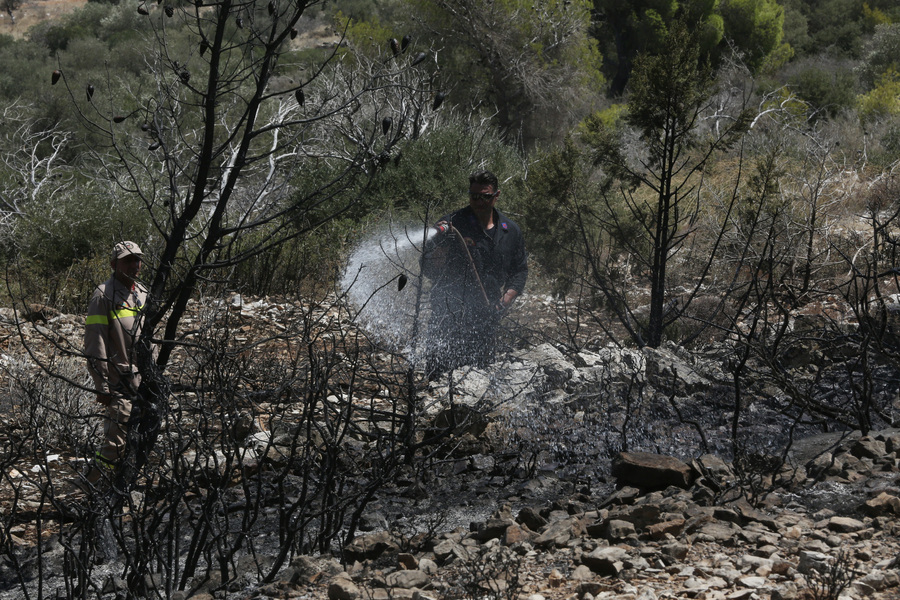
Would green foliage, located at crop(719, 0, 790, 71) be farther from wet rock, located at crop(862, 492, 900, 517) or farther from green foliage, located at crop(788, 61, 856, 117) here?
wet rock, located at crop(862, 492, 900, 517)

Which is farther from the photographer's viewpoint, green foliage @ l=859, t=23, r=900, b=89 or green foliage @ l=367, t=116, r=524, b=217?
green foliage @ l=859, t=23, r=900, b=89

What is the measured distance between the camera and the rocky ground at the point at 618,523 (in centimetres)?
268

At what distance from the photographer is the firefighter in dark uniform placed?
599 centimetres

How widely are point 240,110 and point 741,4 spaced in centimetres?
2076

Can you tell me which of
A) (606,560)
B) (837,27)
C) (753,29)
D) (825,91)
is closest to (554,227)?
(606,560)

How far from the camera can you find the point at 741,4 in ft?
97.7

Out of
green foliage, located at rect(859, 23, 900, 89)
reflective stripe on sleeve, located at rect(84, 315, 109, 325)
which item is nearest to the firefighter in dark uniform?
reflective stripe on sleeve, located at rect(84, 315, 109, 325)

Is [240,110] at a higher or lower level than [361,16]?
lower

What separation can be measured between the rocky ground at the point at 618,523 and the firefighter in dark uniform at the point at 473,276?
1.02 m

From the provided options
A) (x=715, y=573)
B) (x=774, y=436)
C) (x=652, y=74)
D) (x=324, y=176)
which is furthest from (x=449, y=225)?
(x=324, y=176)

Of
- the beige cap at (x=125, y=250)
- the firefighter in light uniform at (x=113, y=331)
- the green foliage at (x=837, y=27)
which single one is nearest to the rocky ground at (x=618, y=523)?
the firefighter in light uniform at (x=113, y=331)

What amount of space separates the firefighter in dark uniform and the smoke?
0.27 m

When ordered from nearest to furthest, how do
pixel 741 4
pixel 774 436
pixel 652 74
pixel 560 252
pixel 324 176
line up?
pixel 774 436, pixel 652 74, pixel 560 252, pixel 324 176, pixel 741 4

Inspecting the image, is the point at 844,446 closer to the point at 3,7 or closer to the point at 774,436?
the point at 774,436
